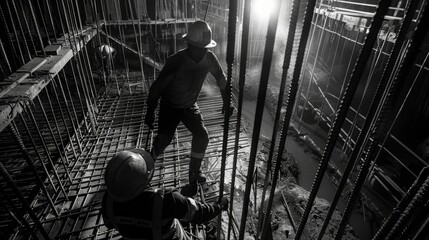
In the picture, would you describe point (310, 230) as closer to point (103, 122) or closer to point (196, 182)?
point (196, 182)

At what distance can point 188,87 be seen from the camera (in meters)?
3.63

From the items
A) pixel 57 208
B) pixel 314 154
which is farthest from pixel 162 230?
pixel 314 154

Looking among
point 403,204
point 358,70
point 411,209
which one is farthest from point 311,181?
point 358,70

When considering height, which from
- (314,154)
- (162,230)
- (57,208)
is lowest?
(314,154)

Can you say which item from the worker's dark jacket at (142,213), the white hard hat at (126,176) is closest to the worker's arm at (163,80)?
the white hard hat at (126,176)

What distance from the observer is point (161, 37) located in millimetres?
9398

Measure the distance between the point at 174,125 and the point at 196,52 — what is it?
125cm

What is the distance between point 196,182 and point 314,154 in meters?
3.98

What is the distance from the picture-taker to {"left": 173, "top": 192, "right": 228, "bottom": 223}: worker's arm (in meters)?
2.26

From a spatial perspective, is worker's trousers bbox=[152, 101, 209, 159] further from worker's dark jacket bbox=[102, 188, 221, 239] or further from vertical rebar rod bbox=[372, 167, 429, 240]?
vertical rebar rod bbox=[372, 167, 429, 240]

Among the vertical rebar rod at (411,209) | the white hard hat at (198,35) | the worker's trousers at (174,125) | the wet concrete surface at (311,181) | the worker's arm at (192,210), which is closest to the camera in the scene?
the vertical rebar rod at (411,209)

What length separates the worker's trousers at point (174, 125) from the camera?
151 inches

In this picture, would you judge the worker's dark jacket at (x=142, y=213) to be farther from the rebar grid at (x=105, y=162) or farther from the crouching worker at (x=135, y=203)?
the rebar grid at (x=105, y=162)

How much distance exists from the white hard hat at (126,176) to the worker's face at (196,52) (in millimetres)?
1806
